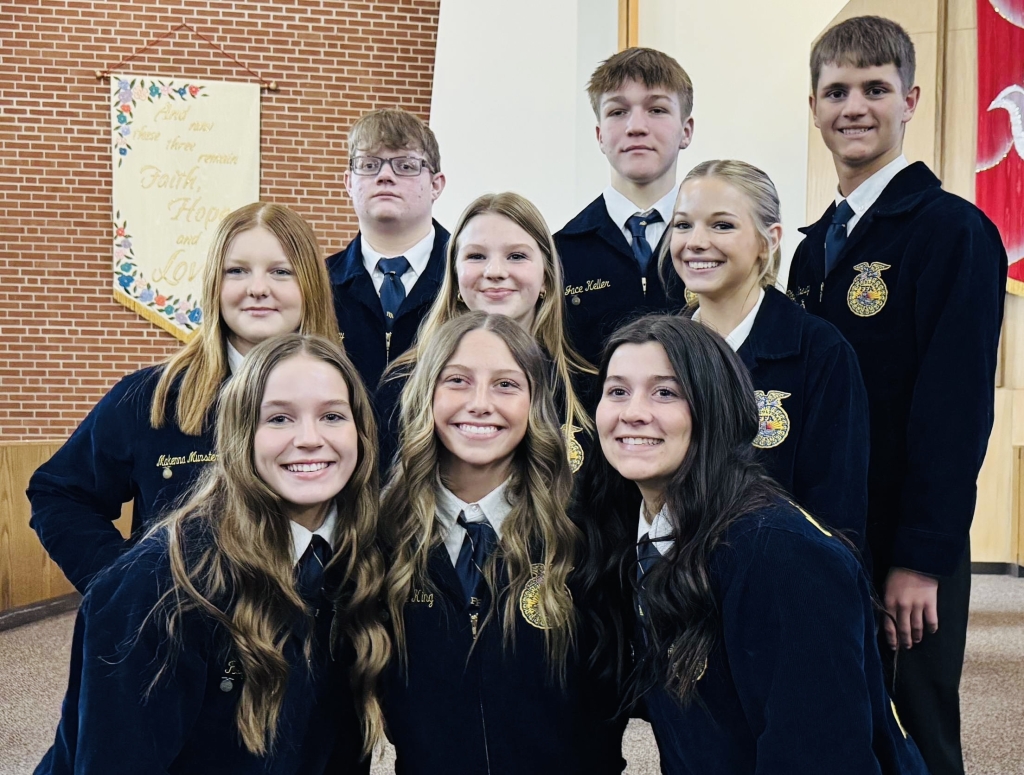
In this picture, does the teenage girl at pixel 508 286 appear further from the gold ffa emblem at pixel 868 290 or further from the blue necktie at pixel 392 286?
the gold ffa emblem at pixel 868 290

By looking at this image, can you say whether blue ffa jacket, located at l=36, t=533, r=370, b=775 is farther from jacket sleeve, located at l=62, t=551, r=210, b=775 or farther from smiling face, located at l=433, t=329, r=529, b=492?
smiling face, located at l=433, t=329, r=529, b=492

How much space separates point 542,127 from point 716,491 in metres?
4.52

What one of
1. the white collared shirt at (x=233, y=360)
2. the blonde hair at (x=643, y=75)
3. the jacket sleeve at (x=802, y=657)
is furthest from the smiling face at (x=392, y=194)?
the jacket sleeve at (x=802, y=657)

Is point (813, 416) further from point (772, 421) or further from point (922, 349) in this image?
point (922, 349)

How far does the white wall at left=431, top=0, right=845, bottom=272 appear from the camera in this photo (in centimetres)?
589

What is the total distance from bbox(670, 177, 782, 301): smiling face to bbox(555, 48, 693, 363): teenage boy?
43 cm

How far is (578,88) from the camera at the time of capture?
585 centimetres

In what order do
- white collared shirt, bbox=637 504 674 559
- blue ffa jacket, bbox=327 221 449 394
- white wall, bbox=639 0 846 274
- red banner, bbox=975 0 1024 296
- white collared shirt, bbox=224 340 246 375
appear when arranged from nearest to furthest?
white collared shirt, bbox=637 504 674 559 → white collared shirt, bbox=224 340 246 375 → blue ffa jacket, bbox=327 221 449 394 → red banner, bbox=975 0 1024 296 → white wall, bbox=639 0 846 274

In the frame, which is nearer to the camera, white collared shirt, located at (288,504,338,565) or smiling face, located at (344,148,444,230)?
white collared shirt, located at (288,504,338,565)

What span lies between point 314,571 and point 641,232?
1297 millimetres

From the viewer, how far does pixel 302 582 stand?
1.95 meters

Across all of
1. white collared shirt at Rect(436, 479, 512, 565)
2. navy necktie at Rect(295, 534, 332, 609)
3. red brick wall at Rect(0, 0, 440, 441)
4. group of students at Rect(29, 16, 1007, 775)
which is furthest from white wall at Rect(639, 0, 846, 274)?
navy necktie at Rect(295, 534, 332, 609)

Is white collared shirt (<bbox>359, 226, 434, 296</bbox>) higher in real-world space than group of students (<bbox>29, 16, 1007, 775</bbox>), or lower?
higher

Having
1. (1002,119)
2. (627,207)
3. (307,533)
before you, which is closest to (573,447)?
(307,533)
